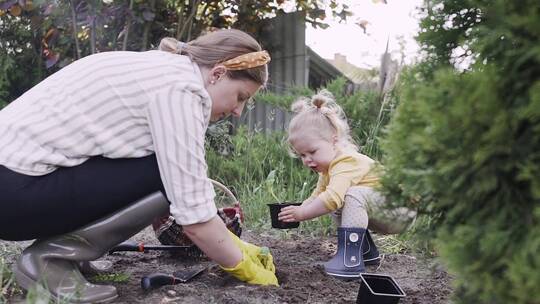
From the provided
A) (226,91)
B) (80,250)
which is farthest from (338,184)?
(80,250)

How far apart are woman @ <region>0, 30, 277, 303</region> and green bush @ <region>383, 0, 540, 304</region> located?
33.4 inches

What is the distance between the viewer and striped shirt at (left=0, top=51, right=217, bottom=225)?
1.92 m

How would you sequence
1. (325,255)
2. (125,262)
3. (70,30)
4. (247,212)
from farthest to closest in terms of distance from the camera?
(70,30) < (247,212) < (325,255) < (125,262)

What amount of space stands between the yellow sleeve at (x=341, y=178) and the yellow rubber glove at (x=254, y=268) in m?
0.41

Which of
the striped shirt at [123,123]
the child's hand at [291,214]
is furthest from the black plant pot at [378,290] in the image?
the child's hand at [291,214]

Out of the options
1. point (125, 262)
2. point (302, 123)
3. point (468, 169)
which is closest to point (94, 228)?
point (125, 262)

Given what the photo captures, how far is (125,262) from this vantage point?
9.10 feet

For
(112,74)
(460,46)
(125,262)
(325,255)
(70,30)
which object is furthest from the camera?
(70,30)

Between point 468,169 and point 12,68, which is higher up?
point 468,169

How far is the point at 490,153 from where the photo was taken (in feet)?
3.75

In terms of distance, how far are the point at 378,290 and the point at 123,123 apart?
1.02m

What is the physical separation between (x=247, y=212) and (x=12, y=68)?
2.65 m

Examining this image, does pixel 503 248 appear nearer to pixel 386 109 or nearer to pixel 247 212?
pixel 247 212

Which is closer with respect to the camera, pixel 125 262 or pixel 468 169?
pixel 468 169
